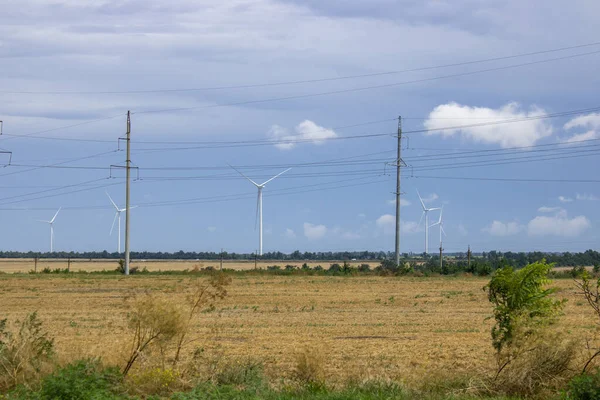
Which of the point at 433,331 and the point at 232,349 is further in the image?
the point at 433,331

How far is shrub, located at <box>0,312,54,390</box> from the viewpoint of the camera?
49.3 ft

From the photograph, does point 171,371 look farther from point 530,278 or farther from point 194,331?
point 194,331

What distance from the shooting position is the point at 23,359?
15094 millimetres

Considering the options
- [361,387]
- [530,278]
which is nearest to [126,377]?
[361,387]

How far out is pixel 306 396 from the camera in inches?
559

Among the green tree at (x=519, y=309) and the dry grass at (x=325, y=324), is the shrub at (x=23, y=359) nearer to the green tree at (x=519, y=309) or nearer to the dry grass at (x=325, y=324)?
the dry grass at (x=325, y=324)

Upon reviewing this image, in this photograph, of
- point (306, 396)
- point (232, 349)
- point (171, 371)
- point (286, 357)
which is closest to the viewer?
point (306, 396)

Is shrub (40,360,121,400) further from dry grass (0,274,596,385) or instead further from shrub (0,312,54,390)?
shrub (0,312,54,390)

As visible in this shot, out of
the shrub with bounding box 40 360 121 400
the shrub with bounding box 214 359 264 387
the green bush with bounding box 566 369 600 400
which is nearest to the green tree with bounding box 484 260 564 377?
the green bush with bounding box 566 369 600 400

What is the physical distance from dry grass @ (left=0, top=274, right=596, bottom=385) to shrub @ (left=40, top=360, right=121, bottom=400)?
797mm

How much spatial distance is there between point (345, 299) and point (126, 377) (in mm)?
25492

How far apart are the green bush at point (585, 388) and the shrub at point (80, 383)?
28.3ft

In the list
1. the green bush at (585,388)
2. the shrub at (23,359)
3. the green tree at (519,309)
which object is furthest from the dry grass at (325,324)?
the green bush at (585,388)

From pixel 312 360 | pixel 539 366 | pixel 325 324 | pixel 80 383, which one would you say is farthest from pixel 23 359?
pixel 325 324
